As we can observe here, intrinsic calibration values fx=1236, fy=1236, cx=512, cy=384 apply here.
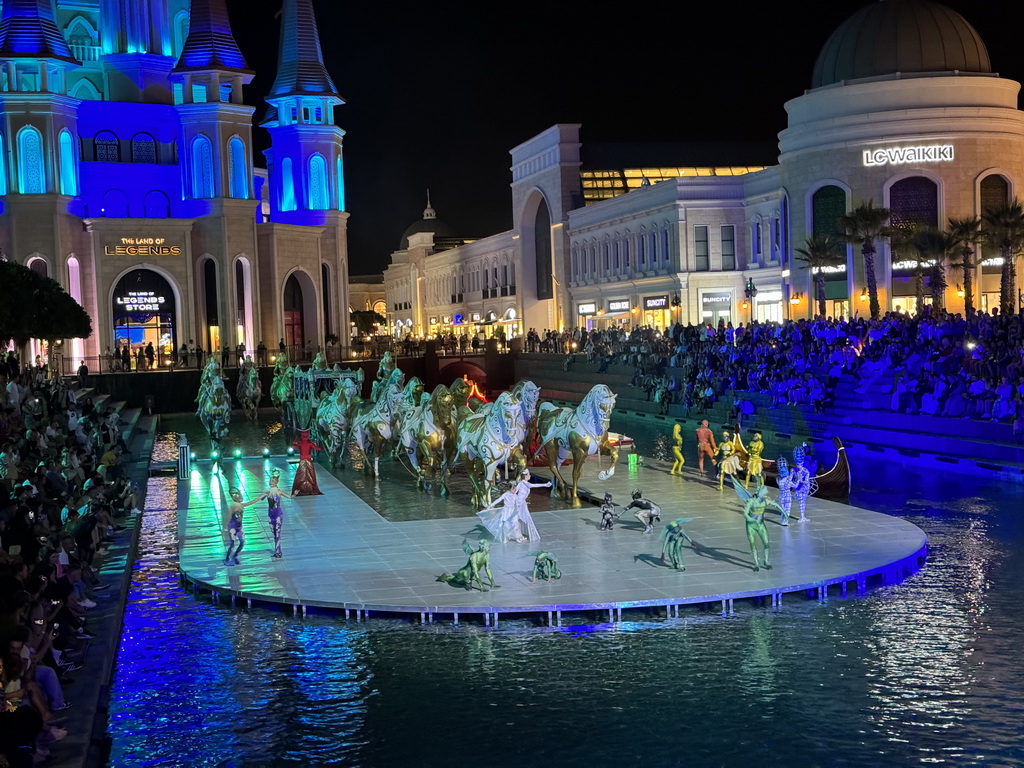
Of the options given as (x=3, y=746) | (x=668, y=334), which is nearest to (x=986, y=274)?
(x=668, y=334)

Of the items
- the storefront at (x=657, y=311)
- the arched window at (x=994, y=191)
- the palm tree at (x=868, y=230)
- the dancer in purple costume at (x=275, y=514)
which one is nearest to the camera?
the dancer in purple costume at (x=275, y=514)

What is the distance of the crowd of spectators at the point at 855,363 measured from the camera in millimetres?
29578

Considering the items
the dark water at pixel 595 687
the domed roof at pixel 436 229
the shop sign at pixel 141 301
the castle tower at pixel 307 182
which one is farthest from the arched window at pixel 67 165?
the domed roof at pixel 436 229

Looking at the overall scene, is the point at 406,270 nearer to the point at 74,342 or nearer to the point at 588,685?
the point at 74,342

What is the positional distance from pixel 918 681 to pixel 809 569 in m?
4.06

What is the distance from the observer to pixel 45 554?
1367cm

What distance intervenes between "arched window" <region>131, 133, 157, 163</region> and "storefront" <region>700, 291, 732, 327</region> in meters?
29.3

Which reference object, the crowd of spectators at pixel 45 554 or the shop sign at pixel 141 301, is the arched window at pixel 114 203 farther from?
the crowd of spectators at pixel 45 554

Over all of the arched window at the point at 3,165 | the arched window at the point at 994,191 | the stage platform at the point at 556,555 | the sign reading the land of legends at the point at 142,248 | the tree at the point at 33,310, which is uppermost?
the arched window at the point at 3,165

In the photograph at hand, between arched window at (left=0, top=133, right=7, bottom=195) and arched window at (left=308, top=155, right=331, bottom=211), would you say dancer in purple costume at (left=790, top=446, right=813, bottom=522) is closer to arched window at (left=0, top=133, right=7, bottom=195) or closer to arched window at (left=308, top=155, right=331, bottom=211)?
arched window at (left=0, top=133, right=7, bottom=195)

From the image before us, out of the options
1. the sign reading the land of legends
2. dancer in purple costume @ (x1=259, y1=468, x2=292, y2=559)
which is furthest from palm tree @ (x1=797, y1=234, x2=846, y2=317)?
dancer in purple costume @ (x1=259, y1=468, x2=292, y2=559)

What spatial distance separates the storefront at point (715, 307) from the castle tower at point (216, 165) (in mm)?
23308

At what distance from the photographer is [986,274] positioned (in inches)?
2098

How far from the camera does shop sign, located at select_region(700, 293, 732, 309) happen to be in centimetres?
6494
